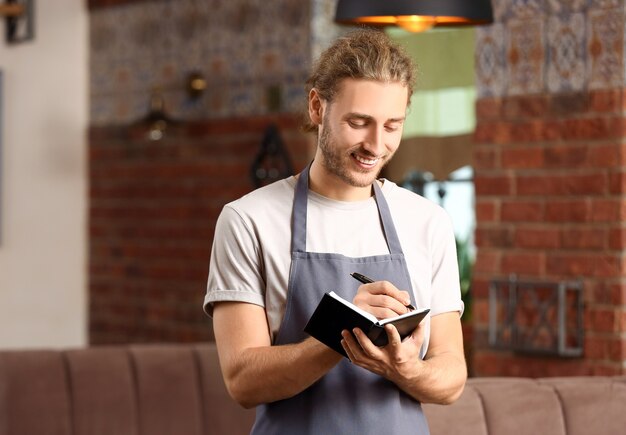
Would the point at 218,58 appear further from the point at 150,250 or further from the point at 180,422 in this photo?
the point at 180,422

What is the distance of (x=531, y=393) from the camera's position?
9.91 feet

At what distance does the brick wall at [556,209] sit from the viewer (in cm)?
345

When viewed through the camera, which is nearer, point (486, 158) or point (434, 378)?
point (434, 378)

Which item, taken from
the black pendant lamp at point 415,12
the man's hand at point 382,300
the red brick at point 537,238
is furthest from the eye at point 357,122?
the red brick at point 537,238

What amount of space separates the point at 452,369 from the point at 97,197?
3855mm

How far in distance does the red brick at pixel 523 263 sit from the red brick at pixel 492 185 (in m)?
0.20

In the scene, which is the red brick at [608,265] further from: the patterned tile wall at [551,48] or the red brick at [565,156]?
the patterned tile wall at [551,48]

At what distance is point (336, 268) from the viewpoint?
2027mm

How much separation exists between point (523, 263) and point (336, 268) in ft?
5.83

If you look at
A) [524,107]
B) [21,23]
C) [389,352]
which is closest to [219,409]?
[524,107]

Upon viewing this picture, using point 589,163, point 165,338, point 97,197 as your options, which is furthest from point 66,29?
point 589,163

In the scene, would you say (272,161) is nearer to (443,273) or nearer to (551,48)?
(551,48)

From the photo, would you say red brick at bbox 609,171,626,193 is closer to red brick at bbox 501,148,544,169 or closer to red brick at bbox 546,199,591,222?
red brick at bbox 546,199,591,222

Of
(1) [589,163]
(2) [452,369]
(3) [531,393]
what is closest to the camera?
(2) [452,369]
